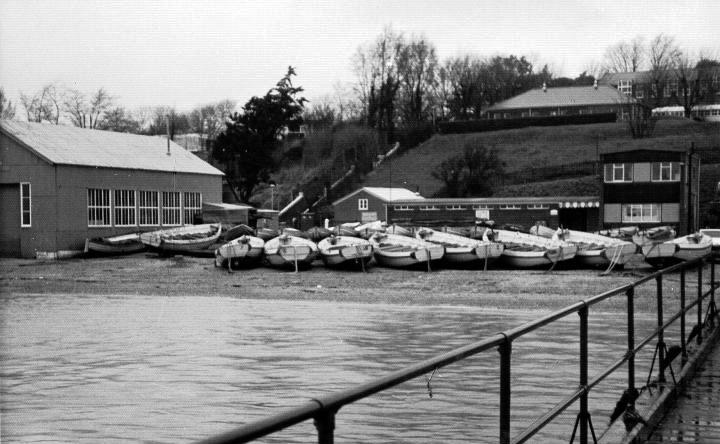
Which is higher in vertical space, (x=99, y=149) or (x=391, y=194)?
(x=99, y=149)

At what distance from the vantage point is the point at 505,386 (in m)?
4.94

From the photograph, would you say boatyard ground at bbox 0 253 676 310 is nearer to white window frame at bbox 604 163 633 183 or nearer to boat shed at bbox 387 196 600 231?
white window frame at bbox 604 163 633 183

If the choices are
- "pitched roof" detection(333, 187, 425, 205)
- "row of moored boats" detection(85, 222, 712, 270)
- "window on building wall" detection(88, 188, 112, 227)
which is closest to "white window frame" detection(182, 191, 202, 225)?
"window on building wall" detection(88, 188, 112, 227)

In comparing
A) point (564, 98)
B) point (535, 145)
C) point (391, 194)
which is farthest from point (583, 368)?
point (564, 98)

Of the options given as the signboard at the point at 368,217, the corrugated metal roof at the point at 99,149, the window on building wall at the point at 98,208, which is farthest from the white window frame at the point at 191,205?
the signboard at the point at 368,217

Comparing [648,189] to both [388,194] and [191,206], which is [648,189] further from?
[191,206]

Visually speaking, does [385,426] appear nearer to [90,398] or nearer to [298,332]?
[90,398]

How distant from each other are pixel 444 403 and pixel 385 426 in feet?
4.64

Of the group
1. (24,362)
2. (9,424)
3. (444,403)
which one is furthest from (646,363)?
(24,362)

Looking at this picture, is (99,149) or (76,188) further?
(99,149)

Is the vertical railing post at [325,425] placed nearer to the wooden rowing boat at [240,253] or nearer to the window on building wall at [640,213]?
the wooden rowing boat at [240,253]

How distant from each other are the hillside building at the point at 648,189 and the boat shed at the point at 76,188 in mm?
29244

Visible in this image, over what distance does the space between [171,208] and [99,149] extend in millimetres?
6687

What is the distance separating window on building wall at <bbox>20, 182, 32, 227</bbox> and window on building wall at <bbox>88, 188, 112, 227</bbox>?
3.41 m
